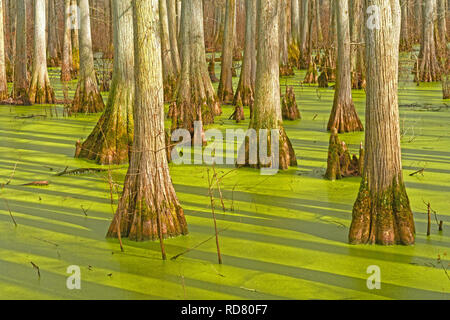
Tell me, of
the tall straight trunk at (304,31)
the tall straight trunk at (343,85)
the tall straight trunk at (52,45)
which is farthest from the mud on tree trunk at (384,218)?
the tall straight trunk at (52,45)

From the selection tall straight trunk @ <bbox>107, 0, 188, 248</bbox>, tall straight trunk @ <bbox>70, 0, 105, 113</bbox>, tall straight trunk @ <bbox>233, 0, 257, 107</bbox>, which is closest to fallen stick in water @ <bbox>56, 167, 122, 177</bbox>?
tall straight trunk @ <bbox>107, 0, 188, 248</bbox>

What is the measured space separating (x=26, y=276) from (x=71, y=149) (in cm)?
464

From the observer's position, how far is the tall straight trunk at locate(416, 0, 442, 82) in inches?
582

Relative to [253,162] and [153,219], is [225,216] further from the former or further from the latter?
[253,162]

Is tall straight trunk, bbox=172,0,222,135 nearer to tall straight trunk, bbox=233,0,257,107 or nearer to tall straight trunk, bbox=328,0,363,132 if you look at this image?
tall straight trunk, bbox=233,0,257,107

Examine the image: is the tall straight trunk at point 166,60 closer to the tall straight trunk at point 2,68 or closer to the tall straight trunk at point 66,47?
the tall straight trunk at point 2,68

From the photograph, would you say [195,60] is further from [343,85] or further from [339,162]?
[339,162]

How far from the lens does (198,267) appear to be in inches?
189

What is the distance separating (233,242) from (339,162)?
7.78ft

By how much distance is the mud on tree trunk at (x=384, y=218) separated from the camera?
5121 mm

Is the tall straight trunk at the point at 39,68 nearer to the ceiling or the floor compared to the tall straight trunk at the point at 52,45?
nearer to the floor

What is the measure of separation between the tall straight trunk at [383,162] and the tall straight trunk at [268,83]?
101 inches
